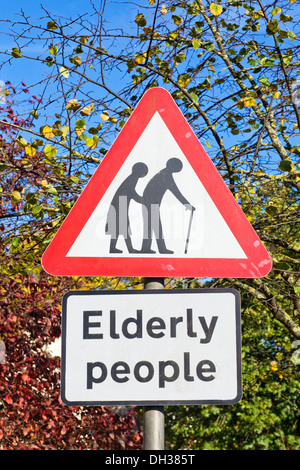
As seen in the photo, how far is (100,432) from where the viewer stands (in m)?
6.34

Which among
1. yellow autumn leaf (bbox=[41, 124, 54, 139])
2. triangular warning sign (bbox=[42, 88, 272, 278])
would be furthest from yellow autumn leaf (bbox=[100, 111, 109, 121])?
triangular warning sign (bbox=[42, 88, 272, 278])

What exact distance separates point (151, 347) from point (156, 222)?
412 mm

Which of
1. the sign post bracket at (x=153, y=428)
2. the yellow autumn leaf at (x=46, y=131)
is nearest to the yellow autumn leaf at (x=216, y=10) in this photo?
the yellow autumn leaf at (x=46, y=131)

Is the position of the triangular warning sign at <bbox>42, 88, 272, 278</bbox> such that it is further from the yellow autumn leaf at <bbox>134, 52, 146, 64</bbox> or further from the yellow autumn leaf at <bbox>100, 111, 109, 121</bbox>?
the yellow autumn leaf at <bbox>134, 52, 146, 64</bbox>

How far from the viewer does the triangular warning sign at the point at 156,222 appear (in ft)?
6.66

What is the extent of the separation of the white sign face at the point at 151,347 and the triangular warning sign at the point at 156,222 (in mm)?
101

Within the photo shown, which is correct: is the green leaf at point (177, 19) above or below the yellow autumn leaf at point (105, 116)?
above

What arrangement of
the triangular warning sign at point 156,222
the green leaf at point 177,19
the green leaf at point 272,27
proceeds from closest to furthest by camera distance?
1. the triangular warning sign at point 156,222
2. the green leaf at point 272,27
3. the green leaf at point 177,19

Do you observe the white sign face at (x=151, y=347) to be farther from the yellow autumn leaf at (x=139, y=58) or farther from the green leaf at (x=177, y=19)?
the green leaf at (x=177, y=19)

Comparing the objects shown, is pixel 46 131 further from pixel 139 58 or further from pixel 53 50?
pixel 139 58

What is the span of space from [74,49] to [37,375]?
337 cm
